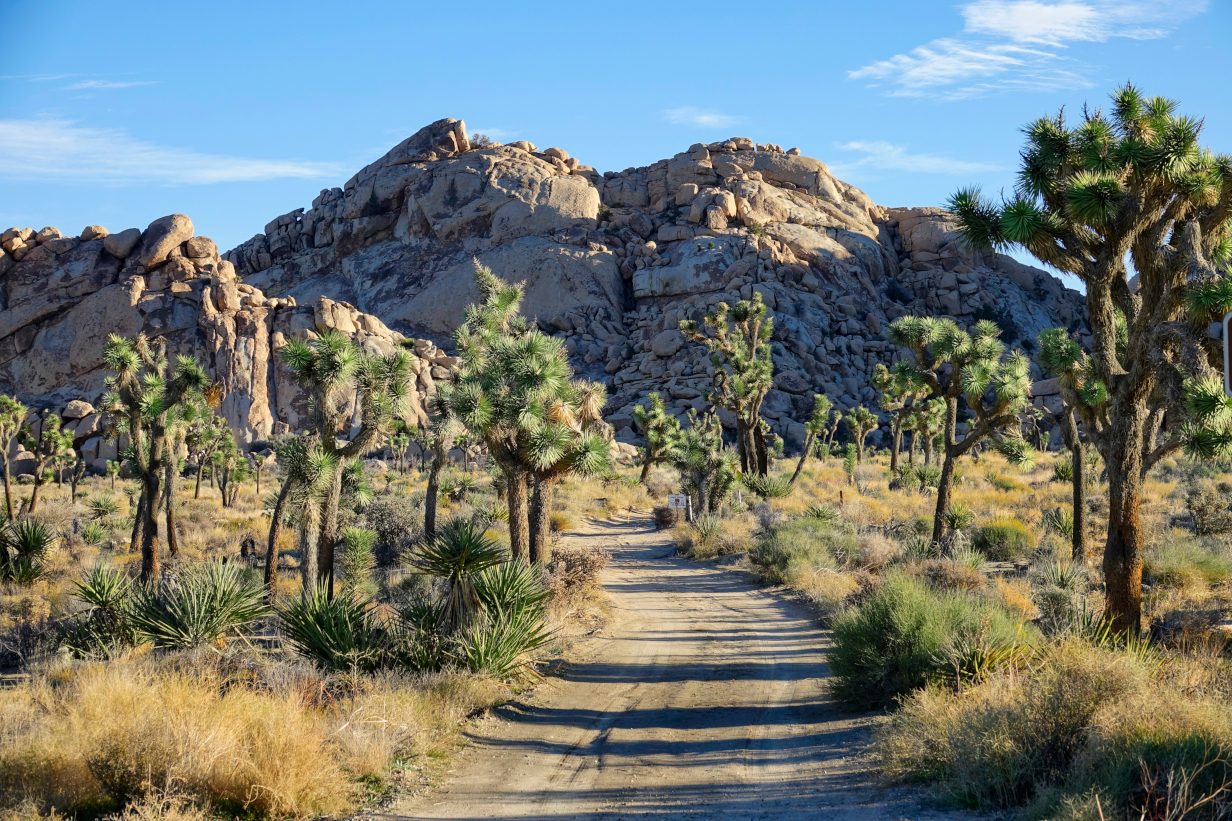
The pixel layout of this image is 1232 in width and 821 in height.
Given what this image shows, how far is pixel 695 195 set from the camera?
87.8 metres

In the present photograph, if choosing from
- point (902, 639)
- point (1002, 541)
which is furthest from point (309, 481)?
point (1002, 541)

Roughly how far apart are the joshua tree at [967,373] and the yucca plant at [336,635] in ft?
42.4

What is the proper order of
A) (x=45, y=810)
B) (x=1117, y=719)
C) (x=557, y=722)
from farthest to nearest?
(x=557, y=722), (x=45, y=810), (x=1117, y=719)

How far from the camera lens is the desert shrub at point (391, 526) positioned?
2414 cm

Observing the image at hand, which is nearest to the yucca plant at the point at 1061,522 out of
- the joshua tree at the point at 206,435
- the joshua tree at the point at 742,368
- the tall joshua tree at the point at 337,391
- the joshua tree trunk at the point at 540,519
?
the joshua tree at the point at 742,368

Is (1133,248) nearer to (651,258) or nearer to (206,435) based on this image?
(206,435)

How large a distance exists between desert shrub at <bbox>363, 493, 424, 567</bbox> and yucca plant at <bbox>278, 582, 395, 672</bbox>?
13.8 m

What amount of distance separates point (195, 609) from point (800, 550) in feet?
40.3

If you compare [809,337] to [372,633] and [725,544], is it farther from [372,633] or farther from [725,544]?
[372,633]

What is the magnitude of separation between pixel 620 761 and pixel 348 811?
2.48 meters

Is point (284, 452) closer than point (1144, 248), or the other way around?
point (1144, 248)

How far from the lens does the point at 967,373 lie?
17562 millimetres

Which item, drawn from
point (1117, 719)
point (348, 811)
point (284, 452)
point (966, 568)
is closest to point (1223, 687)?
point (1117, 719)

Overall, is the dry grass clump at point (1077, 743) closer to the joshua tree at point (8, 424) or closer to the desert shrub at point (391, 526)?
the desert shrub at point (391, 526)
